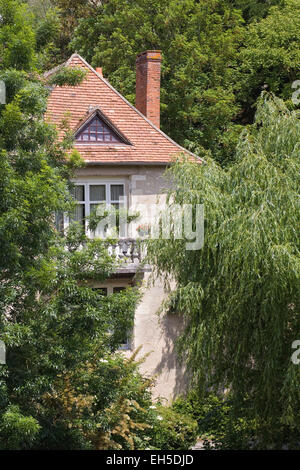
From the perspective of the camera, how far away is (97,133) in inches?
754

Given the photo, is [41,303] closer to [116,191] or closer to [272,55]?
[116,191]

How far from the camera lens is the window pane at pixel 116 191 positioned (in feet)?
62.6

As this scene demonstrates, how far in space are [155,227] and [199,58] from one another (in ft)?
48.7

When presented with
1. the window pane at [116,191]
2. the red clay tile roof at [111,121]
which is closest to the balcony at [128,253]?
the window pane at [116,191]

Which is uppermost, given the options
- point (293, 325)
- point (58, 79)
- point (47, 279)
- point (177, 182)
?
point (58, 79)

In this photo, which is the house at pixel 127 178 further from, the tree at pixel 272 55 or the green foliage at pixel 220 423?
the tree at pixel 272 55

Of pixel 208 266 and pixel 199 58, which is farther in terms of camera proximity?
pixel 199 58

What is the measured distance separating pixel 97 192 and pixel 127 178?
36.0 inches

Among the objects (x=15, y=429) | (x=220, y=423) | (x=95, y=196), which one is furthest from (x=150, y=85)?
(x=15, y=429)

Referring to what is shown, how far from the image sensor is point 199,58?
89.3 ft

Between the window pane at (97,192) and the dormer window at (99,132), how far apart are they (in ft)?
3.89

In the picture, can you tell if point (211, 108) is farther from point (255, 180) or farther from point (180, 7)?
point (255, 180)

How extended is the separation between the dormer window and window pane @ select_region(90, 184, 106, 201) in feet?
3.89

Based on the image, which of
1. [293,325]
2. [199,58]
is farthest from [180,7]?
[293,325]
